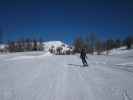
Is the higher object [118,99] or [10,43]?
[10,43]

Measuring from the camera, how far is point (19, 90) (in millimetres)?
6453

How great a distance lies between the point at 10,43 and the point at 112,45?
77266mm

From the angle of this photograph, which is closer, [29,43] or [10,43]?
[10,43]

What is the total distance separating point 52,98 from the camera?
5434mm

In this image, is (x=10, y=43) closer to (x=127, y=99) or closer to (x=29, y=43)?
(x=29, y=43)

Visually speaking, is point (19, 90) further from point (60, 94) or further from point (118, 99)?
point (118, 99)

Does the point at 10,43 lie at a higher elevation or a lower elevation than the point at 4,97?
higher

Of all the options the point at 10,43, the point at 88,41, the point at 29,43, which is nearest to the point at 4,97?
the point at 88,41

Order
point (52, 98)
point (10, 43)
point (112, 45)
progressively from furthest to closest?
point (112, 45), point (10, 43), point (52, 98)

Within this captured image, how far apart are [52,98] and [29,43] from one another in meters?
121

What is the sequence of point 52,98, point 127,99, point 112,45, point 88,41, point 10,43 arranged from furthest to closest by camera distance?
point 112,45 < point 10,43 < point 88,41 < point 52,98 < point 127,99

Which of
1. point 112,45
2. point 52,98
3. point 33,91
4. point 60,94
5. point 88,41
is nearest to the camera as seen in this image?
point 52,98

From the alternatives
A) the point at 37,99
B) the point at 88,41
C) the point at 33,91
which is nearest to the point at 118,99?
the point at 37,99

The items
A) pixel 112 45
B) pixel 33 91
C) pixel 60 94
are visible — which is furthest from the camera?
pixel 112 45
